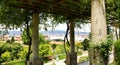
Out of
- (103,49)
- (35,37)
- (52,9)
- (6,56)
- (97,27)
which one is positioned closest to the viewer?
(103,49)

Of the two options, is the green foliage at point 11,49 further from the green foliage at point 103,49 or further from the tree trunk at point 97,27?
the green foliage at point 103,49

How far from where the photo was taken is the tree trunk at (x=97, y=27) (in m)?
5.60

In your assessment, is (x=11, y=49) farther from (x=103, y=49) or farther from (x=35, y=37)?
(x=103, y=49)

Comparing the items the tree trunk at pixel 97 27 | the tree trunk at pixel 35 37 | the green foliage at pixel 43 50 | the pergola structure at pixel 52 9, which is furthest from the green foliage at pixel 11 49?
the tree trunk at pixel 97 27

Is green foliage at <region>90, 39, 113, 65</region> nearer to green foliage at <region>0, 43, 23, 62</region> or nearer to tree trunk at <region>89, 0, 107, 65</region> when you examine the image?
tree trunk at <region>89, 0, 107, 65</region>

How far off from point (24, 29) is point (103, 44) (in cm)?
587

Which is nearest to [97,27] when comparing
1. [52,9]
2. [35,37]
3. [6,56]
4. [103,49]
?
[103,49]

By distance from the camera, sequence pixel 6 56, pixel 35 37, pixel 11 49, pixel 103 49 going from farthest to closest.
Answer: pixel 11 49 → pixel 6 56 → pixel 35 37 → pixel 103 49

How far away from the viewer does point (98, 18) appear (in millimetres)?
5750

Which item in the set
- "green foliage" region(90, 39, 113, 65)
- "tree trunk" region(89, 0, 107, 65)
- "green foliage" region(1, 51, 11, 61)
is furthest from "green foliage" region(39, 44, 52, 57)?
"green foliage" region(90, 39, 113, 65)

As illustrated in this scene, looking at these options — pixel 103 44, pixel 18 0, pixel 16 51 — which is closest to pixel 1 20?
pixel 18 0

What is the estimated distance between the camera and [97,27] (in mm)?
5715

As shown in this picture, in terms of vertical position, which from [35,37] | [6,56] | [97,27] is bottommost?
[6,56]

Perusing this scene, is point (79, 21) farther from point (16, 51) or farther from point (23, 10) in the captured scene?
point (16, 51)
